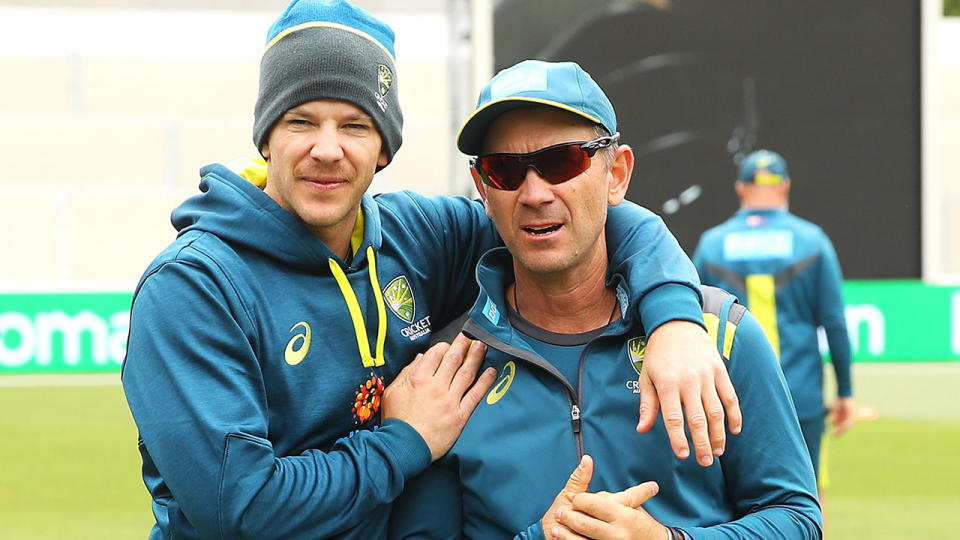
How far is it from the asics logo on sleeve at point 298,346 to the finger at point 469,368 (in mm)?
315

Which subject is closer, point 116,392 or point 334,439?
point 334,439

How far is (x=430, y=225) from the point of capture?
2.84 m

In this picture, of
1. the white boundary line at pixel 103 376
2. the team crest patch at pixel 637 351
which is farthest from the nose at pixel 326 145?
the white boundary line at pixel 103 376

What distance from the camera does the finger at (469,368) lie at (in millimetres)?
2389

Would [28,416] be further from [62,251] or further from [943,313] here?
[943,313]

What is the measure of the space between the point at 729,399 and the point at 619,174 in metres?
0.62

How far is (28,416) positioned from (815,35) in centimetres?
785

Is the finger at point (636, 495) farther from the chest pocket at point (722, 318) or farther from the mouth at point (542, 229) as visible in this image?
the mouth at point (542, 229)

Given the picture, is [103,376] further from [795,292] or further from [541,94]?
[541,94]

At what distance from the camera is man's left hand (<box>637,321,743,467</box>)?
2.06 m

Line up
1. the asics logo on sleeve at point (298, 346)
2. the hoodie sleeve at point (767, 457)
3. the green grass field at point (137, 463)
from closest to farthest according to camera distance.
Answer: the hoodie sleeve at point (767, 457)
the asics logo on sleeve at point (298, 346)
the green grass field at point (137, 463)

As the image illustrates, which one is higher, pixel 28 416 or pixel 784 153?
pixel 784 153

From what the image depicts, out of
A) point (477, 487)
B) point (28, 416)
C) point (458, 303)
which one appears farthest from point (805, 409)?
point (28, 416)

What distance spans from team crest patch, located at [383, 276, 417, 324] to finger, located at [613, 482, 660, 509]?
2.35ft
